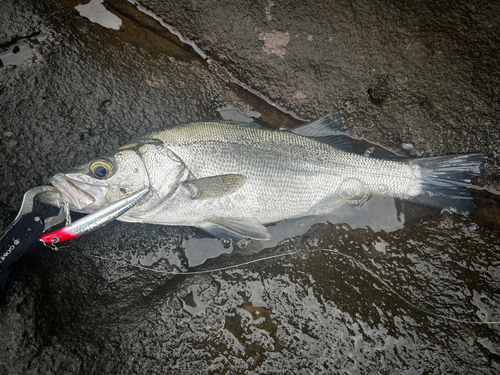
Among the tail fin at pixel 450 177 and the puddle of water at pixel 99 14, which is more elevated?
the puddle of water at pixel 99 14

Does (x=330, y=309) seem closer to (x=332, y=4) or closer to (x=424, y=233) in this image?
(x=424, y=233)

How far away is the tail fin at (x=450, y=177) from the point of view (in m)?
3.01

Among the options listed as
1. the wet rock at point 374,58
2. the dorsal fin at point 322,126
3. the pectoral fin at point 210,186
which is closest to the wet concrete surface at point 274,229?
the wet rock at point 374,58

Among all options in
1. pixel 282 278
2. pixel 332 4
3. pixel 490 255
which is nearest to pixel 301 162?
pixel 282 278

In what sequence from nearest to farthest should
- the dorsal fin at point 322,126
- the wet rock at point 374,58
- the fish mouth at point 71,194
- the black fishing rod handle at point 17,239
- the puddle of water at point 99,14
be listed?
the black fishing rod handle at point 17,239 < the fish mouth at point 71,194 < the wet rock at point 374,58 < the dorsal fin at point 322,126 < the puddle of water at point 99,14

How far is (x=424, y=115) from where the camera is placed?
10.5 ft

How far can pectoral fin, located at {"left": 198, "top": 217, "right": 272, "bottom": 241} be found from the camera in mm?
2873

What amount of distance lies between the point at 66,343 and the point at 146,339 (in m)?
0.56

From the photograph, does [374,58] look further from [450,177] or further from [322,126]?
[450,177]

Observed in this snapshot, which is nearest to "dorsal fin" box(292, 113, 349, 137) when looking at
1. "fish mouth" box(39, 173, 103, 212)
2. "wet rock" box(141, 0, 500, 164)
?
"wet rock" box(141, 0, 500, 164)

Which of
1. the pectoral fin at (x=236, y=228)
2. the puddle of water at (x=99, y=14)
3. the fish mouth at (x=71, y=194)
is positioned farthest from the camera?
the puddle of water at (x=99, y=14)

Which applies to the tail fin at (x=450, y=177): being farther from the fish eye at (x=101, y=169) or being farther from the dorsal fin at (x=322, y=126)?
the fish eye at (x=101, y=169)

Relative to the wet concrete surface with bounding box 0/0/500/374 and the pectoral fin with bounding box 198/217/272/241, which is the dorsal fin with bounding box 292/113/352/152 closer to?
the wet concrete surface with bounding box 0/0/500/374

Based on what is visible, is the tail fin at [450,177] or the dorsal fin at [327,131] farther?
the dorsal fin at [327,131]
